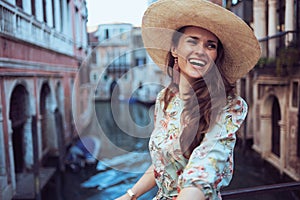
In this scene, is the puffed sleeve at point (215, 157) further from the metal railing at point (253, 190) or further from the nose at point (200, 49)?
the metal railing at point (253, 190)

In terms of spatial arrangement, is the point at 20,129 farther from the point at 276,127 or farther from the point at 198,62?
the point at 276,127

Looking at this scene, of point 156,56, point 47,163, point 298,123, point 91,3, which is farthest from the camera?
point 298,123

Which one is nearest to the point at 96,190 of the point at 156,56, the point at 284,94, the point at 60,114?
the point at 60,114

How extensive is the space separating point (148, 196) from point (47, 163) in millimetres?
904

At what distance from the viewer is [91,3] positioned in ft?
3.08

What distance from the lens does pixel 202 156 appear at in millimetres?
298

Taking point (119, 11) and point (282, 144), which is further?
point (282, 144)

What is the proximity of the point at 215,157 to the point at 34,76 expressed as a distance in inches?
49.4

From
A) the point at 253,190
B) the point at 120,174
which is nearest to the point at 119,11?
the point at 253,190

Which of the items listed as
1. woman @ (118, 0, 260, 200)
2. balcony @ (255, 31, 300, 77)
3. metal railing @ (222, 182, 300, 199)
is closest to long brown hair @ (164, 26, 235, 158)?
woman @ (118, 0, 260, 200)

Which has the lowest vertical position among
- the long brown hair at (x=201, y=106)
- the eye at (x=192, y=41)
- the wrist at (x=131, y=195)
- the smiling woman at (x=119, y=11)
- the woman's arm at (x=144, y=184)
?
the wrist at (x=131, y=195)

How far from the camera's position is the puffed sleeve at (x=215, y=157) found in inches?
11.3

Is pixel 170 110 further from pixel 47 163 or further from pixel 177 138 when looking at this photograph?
pixel 47 163

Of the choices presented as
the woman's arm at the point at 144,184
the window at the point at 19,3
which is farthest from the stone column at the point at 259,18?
the woman's arm at the point at 144,184
